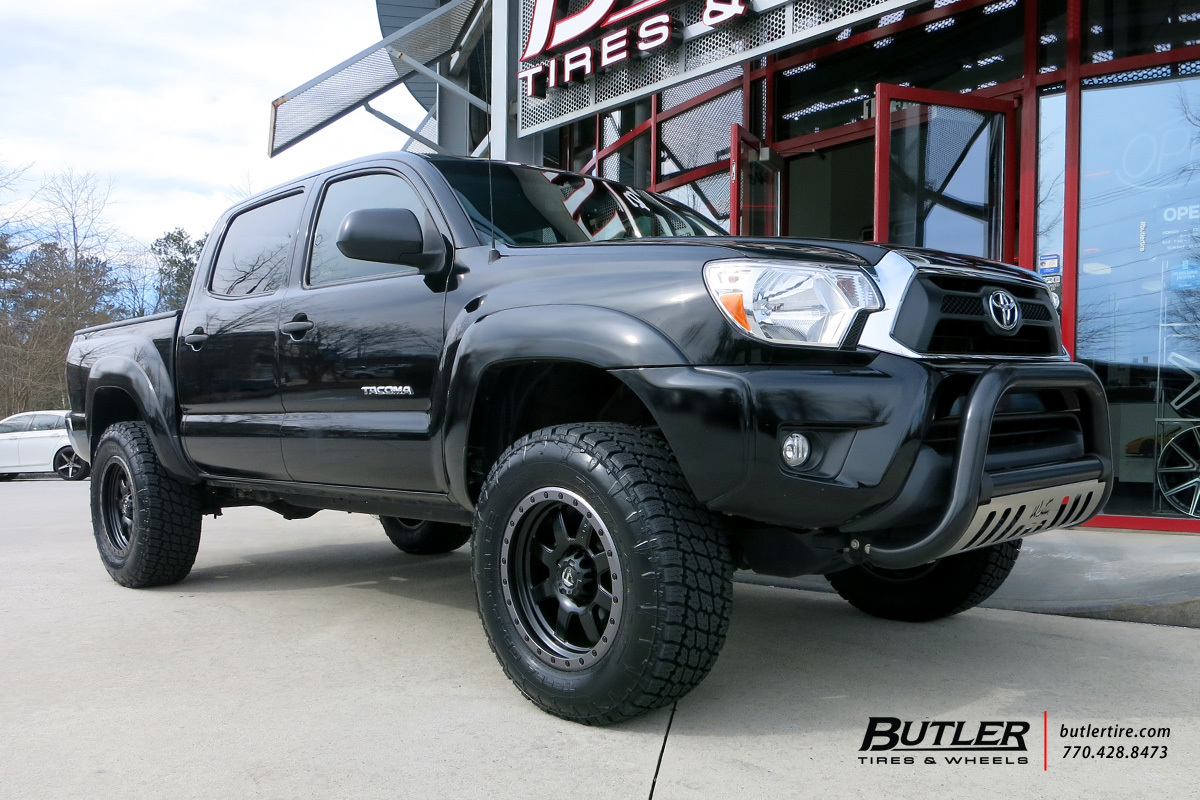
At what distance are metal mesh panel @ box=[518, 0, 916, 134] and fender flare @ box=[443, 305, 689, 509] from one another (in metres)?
4.56

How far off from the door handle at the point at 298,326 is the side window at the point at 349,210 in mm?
178

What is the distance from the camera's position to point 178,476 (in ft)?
15.3

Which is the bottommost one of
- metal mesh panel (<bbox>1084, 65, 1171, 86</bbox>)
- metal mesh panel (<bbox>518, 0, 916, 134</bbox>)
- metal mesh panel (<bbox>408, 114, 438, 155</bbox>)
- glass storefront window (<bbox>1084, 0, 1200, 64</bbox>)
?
metal mesh panel (<bbox>1084, 65, 1171, 86</bbox>)

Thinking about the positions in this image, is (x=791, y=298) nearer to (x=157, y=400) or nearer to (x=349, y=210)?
(x=349, y=210)

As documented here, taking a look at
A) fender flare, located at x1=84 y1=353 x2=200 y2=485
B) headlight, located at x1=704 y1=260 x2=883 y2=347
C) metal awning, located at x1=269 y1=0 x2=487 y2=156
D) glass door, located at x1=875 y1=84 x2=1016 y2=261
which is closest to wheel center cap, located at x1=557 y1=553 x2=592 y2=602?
headlight, located at x1=704 y1=260 x2=883 y2=347

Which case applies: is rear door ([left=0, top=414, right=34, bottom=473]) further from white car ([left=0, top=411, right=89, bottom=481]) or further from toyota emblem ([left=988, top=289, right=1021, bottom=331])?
toyota emblem ([left=988, top=289, right=1021, bottom=331])

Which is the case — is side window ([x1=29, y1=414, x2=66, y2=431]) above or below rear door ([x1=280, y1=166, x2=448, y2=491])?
below

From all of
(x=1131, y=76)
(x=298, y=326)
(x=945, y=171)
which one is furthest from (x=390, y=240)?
→ (x=1131, y=76)

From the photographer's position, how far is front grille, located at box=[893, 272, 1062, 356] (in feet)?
8.43

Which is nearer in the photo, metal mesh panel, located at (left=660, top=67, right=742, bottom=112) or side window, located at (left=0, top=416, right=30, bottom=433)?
metal mesh panel, located at (left=660, top=67, right=742, bottom=112)

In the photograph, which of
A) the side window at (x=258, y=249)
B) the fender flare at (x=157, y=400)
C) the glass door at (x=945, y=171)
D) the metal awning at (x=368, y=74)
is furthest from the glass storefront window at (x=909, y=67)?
the fender flare at (x=157, y=400)

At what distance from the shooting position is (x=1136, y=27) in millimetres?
6383

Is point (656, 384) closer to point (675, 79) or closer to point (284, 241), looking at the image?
point (284, 241)

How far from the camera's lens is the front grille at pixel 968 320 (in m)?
2.57
